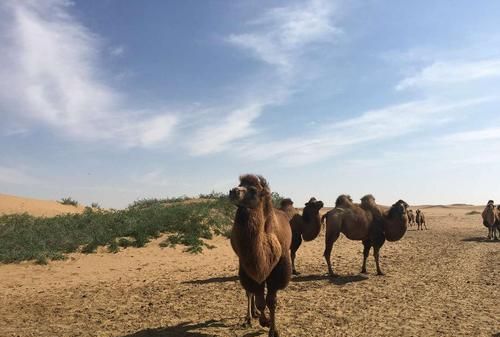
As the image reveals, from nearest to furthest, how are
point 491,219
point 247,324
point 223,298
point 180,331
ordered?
point 180,331 < point 247,324 < point 223,298 < point 491,219

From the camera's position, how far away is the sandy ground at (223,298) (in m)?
7.43

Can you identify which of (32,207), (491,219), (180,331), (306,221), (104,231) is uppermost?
(32,207)

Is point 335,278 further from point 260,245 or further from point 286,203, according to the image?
point 260,245

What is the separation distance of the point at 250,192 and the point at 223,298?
4.52m

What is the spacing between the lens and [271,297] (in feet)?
21.7

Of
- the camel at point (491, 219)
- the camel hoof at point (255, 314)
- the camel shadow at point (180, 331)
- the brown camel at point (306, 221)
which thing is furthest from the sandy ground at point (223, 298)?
the camel at point (491, 219)

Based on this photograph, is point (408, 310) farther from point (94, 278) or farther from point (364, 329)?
point (94, 278)

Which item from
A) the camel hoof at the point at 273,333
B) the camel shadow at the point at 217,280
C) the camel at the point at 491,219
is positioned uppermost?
the camel at the point at 491,219

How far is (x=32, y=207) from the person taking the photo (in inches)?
1080

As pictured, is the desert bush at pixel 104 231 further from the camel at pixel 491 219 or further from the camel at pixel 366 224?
the camel at pixel 491 219

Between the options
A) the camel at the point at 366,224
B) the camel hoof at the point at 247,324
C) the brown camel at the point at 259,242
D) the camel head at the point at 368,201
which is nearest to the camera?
the brown camel at the point at 259,242

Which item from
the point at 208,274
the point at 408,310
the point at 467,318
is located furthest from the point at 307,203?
the point at 467,318

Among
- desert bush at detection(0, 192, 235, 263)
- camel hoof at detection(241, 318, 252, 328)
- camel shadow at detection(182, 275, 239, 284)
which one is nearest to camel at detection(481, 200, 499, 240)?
desert bush at detection(0, 192, 235, 263)

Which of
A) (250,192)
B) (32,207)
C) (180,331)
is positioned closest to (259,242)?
(250,192)
